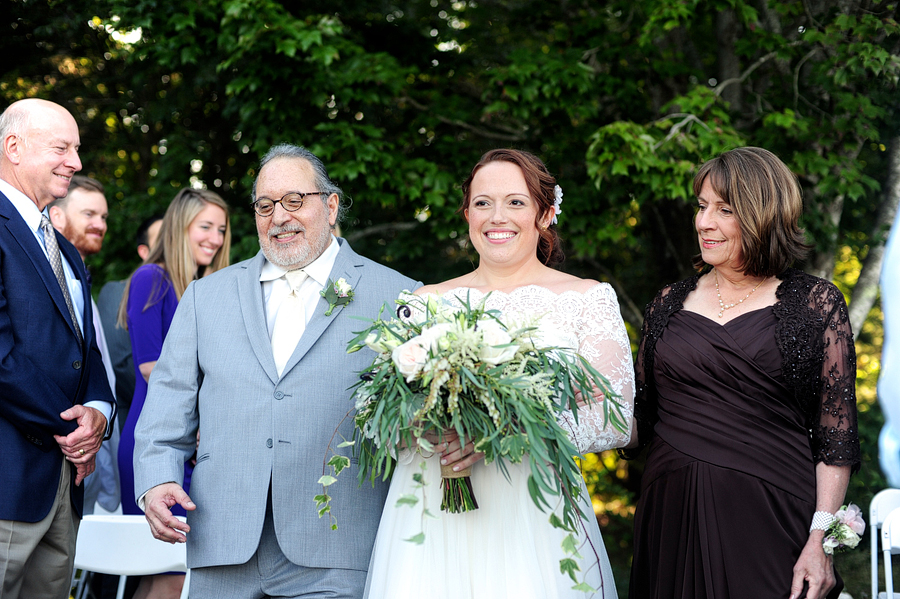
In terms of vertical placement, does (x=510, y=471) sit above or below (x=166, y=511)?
above

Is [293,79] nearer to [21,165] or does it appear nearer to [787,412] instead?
[21,165]

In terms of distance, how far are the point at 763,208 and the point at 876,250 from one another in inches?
160

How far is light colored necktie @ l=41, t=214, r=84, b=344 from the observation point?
3.29 metres

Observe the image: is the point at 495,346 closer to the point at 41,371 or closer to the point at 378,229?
the point at 41,371

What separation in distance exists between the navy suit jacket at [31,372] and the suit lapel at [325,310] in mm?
891

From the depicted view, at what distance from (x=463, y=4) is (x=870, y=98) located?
13.5 ft

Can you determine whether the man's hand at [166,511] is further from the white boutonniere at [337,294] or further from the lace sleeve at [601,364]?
the lace sleeve at [601,364]

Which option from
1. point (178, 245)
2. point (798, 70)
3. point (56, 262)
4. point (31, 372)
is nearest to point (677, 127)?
point (798, 70)

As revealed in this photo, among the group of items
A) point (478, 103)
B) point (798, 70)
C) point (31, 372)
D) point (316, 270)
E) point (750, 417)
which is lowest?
point (750, 417)

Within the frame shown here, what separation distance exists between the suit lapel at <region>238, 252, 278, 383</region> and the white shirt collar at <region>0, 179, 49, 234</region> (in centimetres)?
84

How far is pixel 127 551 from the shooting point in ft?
12.3

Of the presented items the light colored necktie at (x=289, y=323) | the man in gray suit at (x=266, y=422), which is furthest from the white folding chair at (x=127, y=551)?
the light colored necktie at (x=289, y=323)

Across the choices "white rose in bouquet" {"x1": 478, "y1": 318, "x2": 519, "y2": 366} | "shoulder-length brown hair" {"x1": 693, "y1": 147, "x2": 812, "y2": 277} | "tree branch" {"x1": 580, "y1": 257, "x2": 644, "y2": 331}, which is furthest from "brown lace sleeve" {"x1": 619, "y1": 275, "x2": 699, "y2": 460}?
"tree branch" {"x1": 580, "y1": 257, "x2": 644, "y2": 331}

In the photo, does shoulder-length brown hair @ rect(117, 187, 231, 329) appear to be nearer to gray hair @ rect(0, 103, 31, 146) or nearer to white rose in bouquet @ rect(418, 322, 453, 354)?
gray hair @ rect(0, 103, 31, 146)
